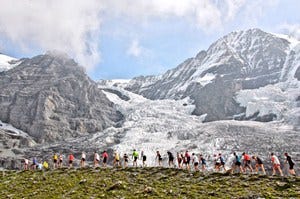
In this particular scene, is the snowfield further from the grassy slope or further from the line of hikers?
the grassy slope

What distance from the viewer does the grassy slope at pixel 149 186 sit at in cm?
2562

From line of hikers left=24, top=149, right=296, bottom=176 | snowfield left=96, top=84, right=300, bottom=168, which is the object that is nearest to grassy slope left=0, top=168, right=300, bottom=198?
line of hikers left=24, top=149, right=296, bottom=176

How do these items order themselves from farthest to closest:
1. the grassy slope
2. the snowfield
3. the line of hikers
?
1. the snowfield
2. the line of hikers
3. the grassy slope

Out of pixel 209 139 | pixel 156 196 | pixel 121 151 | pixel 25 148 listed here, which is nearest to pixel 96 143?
pixel 121 151

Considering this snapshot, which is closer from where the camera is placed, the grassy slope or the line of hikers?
the grassy slope

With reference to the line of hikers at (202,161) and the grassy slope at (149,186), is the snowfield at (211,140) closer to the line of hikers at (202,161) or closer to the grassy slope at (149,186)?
the line of hikers at (202,161)

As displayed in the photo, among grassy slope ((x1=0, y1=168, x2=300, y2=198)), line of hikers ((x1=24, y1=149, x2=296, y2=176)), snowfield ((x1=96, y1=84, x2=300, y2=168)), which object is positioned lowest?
grassy slope ((x1=0, y1=168, x2=300, y2=198))

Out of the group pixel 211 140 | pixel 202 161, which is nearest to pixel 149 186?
pixel 202 161

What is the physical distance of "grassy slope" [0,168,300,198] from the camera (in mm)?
25625

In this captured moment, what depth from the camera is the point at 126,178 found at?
3431 cm

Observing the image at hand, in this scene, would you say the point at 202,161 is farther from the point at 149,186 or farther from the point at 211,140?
the point at 211,140

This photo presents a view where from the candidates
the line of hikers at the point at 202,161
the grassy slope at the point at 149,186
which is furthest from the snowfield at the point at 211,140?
the grassy slope at the point at 149,186

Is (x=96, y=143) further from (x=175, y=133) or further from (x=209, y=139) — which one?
(x=209, y=139)

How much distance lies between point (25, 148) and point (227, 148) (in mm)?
93064
